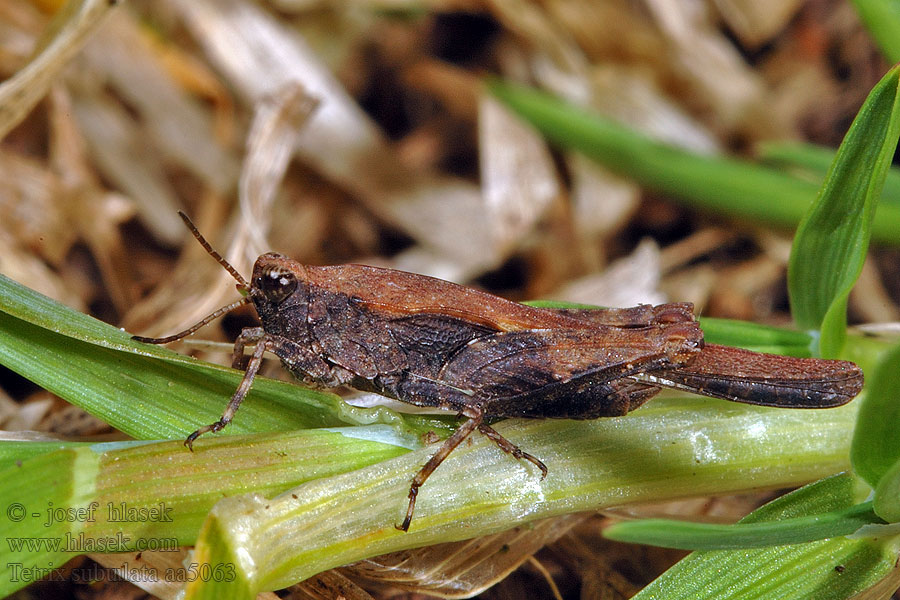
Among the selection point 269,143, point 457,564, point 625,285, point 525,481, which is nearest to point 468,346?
point 525,481

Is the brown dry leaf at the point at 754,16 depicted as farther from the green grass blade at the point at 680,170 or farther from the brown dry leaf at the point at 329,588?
the brown dry leaf at the point at 329,588

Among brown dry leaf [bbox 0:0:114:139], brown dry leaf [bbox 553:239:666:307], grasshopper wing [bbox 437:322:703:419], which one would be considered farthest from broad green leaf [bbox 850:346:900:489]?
brown dry leaf [bbox 0:0:114:139]

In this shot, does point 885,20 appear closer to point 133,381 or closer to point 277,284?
point 277,284

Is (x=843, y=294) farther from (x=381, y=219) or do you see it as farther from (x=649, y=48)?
(x=649, y=48)

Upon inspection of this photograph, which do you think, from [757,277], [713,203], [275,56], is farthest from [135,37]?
[757,277]

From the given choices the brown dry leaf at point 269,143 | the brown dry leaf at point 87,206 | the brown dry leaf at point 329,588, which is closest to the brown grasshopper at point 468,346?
the brown dry leaf at point 329,588

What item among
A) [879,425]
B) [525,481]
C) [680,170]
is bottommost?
[879,425]

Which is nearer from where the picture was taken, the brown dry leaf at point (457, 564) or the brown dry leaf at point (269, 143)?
the brown dry leaf at point (457, 564)
